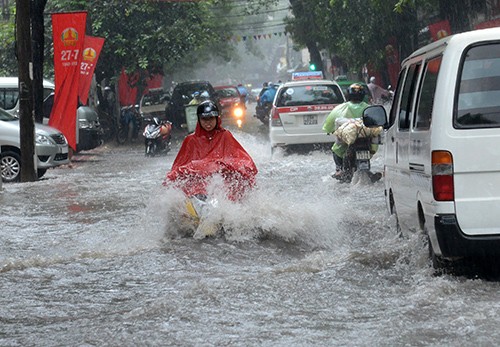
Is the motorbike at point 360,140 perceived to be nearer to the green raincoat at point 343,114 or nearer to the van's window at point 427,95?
the green raincoat at point 343,114

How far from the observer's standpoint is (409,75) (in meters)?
9.07

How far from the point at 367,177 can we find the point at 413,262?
787 centimetres

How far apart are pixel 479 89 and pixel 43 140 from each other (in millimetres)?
16119

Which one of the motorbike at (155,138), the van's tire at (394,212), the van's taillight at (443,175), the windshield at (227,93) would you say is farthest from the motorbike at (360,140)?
the windshield at (227,93)

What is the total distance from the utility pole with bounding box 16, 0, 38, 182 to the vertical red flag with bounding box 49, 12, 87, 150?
4.87m

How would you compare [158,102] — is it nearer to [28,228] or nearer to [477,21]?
[477,21]

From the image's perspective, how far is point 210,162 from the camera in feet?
35.5

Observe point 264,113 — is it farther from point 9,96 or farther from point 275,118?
point 275,118

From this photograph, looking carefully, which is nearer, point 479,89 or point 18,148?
point 479,89

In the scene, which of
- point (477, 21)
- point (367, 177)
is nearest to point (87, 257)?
point (367, 177)

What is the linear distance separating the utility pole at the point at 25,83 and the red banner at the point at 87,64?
9136 mm

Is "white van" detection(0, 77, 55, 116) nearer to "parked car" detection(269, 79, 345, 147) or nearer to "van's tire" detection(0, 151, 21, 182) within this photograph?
"van's tire" detection(0, 151, 21, 182)

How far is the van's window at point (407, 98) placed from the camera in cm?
841


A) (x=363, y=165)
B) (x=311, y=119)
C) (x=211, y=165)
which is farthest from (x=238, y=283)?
(x=311, y=119)
